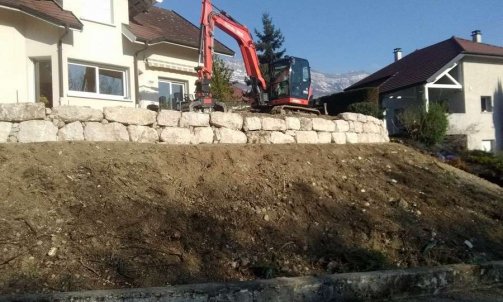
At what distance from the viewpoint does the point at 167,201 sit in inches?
250

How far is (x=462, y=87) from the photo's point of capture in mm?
26406

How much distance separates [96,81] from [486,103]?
2200 centimetres

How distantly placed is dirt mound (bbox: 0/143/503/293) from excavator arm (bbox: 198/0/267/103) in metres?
5.37

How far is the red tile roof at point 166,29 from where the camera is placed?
1655 cm

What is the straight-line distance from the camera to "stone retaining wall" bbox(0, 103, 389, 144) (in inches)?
300

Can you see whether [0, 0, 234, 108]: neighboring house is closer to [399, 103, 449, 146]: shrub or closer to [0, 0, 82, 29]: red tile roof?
[0, 0, 82, 29]: red tile roof

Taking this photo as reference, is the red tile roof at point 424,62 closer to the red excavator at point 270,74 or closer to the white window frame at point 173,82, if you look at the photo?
the red excavator at point 270,74

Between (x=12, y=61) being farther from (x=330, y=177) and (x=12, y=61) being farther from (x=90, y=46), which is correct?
(x=330, y=177)

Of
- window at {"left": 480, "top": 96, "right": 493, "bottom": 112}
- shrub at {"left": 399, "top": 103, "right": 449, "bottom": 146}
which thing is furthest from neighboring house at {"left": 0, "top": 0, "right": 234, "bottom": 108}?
window at {"left": 480, "top": 96, "right": 493, "bottom": 112}

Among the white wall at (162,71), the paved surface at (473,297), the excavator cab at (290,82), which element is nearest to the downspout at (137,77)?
the white wall at (162,71)

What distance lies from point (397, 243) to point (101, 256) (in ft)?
12.4

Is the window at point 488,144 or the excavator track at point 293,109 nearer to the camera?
the excavator track at point 293,109

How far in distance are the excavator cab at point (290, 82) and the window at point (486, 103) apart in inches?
593

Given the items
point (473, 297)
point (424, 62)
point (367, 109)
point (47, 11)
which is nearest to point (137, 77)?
point (47, 11)
